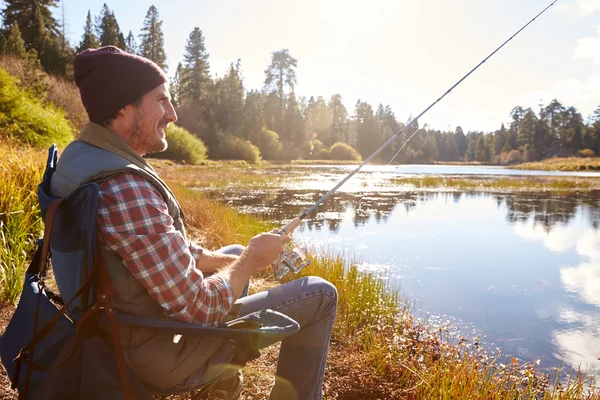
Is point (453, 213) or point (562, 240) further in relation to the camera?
point (453, 213)

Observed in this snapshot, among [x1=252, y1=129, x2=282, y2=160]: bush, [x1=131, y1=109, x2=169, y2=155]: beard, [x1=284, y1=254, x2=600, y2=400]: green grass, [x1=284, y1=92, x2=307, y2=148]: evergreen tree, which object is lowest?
[x1=284, y1=254, x2=600, y2=400]: green grass

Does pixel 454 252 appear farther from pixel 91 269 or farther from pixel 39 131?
pixel 39 131

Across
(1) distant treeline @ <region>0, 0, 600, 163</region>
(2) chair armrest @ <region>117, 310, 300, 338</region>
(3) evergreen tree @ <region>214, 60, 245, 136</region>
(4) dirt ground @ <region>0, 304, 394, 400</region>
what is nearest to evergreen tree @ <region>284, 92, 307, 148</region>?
(1) distant treeline @ <region>0, 0, 600, 163</region>

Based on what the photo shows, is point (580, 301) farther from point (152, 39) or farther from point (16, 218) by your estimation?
point (152, 39)

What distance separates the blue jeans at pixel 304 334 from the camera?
6.66ft

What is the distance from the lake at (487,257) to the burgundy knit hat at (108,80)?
14.3 ft

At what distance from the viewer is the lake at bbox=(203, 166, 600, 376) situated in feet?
15.9

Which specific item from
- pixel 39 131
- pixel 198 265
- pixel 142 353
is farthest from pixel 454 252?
pixel 39 131

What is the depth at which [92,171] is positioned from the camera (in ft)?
4.67

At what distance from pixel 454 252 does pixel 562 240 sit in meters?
3.03

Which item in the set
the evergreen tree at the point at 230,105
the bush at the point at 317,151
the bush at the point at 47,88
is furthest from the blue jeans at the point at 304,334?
the bush at the point at 317,151

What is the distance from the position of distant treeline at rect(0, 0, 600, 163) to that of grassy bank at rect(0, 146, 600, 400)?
29363mm

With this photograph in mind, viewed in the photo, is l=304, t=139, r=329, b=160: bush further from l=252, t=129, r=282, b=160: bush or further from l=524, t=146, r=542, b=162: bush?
l=524, t=146, r=542, b=162: bush

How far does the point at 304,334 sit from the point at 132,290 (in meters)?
0.94
